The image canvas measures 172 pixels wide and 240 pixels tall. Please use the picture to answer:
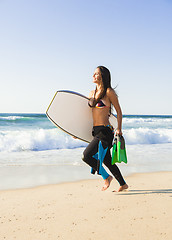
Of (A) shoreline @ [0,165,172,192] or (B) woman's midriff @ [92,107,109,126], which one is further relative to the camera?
(A) shoreline @ [0,165,172,192]

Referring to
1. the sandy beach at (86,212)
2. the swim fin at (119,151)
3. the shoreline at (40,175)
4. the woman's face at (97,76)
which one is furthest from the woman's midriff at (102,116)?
the shoreline at (40,175)

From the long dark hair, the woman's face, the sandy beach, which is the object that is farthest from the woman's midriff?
the sandy beach

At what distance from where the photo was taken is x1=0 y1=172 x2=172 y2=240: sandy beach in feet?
7.16

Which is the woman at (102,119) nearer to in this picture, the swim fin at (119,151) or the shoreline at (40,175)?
the swim fin at (119,151)

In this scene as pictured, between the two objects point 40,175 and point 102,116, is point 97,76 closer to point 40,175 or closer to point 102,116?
point 102,116

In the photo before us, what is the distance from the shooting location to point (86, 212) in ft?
8.71

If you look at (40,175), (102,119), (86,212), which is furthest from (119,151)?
(40,175)

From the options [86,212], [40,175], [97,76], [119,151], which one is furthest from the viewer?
[40,175]

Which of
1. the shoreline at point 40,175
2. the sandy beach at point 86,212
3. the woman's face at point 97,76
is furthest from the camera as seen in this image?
the shoreline at point 40,175

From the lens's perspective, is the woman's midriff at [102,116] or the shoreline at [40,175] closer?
the woman's midriff at [102,116]

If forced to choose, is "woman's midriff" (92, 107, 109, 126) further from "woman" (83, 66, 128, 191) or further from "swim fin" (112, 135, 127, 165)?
"swim fin" (112, 135, 127, 165)

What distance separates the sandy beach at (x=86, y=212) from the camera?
2182 millimetres

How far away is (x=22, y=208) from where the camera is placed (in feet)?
9.11

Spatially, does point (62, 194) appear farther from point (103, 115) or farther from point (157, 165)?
point (157, 165)
